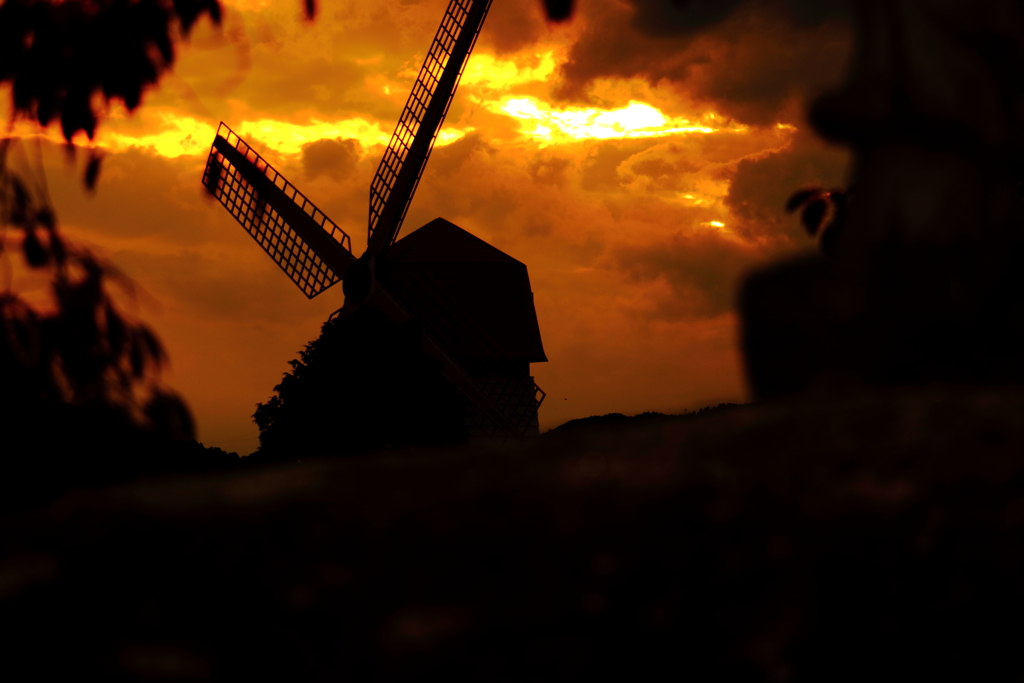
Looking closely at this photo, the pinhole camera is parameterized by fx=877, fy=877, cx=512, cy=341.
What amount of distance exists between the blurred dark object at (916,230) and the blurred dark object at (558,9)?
1.33 meters

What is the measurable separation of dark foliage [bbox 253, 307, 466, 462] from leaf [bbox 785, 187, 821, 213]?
752 centimetres

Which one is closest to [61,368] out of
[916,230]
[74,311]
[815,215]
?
[74,311]

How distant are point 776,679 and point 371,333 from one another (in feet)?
41.1

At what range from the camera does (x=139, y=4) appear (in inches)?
143

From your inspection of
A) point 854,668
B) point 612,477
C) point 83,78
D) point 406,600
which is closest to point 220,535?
point 406,600

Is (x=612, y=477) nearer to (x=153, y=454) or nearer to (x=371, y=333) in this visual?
(x=153, y=454)

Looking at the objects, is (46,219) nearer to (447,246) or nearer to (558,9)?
(558,9)

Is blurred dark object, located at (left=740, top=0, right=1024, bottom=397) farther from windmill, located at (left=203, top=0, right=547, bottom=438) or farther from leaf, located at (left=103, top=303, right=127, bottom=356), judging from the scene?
windmill, located at (left=203, top=0, right=547, bottom=438)

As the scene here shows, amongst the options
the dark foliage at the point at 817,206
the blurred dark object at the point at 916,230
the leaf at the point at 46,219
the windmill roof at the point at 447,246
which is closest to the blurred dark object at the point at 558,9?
the blurred dark object at the point at 916,230

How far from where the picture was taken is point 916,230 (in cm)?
415

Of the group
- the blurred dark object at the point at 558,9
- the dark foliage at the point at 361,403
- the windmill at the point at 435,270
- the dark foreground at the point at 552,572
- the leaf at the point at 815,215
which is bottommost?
the dark foreground at the point at 552,572

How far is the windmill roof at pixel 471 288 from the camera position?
18.5 meters

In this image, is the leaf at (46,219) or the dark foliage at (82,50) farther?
the dark foliage at (82,50)

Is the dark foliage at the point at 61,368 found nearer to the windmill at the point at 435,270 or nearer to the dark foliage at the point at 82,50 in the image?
the dark foliage at the point at 82,50
